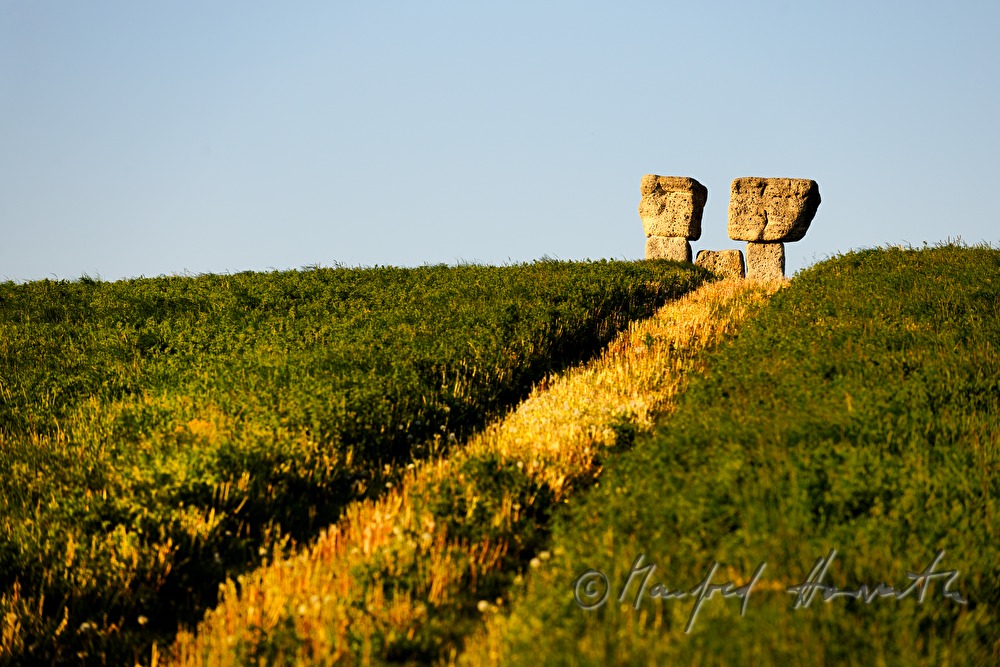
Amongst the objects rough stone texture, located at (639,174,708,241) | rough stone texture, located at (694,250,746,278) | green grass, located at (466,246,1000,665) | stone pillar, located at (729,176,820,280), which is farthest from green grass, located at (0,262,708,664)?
stone pillar, located at (729,176,820,280)

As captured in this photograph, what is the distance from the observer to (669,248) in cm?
2345

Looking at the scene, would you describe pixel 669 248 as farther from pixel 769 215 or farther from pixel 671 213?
pixel 769 215

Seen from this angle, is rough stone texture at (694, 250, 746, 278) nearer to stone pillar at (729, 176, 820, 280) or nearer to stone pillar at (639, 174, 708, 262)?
stone pillar at (729, 176, 820, 280)

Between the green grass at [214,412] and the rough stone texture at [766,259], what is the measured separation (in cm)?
693

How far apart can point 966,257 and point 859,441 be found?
999 centimetres

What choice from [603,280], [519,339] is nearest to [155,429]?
[519,339]

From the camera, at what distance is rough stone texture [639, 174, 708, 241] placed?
23.2 m

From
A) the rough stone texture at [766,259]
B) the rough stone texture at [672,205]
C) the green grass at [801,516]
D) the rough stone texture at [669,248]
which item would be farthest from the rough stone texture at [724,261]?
the green grass at [801,516]

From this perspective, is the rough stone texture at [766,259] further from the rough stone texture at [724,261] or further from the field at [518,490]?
the field at [518,490]

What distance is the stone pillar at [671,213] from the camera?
23.3m

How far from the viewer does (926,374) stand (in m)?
8.48

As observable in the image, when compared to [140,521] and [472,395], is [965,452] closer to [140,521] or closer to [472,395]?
[472,395]

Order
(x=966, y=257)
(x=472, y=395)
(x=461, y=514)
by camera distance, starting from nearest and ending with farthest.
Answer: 1. (x=461, y=514)
2. (x=472, y=395)
3. (x=966, y=257)

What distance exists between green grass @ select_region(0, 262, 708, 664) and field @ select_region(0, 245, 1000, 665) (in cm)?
4
